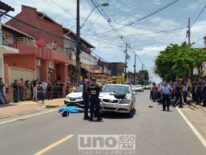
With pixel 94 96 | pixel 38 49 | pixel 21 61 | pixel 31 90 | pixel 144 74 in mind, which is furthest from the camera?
pixel 144 74

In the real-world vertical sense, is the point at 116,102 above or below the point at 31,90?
below

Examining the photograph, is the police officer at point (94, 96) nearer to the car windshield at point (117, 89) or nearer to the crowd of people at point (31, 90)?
the car windshield at point (117, 89)

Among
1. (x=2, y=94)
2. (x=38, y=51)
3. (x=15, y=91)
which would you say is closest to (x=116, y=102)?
(x=2, y=94)

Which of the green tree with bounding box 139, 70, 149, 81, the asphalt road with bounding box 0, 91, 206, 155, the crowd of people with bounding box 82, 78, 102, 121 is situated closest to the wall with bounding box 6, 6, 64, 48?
the crowd of people with bounding box 82, 78, 102, 121

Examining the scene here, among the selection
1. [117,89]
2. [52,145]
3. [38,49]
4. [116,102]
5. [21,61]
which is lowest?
[52,145]

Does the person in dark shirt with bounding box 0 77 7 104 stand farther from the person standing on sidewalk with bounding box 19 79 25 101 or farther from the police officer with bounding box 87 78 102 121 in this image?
the police officer with bounding box 87 78 102 121

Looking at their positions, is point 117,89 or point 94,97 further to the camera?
point 117,89

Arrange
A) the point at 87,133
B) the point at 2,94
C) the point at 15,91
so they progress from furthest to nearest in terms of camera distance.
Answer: the point at 15,91 < the point at 2,94 < the point at 87,133

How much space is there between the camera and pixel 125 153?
996cm

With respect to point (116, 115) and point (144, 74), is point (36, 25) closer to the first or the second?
point (116, 115)

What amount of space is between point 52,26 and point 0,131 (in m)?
40.1

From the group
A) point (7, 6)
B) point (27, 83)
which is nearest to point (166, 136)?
point (7, 6)

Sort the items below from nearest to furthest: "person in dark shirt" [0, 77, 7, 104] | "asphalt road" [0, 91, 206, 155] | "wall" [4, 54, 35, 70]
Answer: "asphalt road" [0, 91, 206, 155] < "person in dark shirt" [0, 77, 7, 104] < "wall" [4, 54, 35, 70]

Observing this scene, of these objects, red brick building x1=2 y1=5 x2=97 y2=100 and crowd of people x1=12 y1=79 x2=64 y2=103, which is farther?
red brick building x1=2 y1=5 x2=97 y2=100
